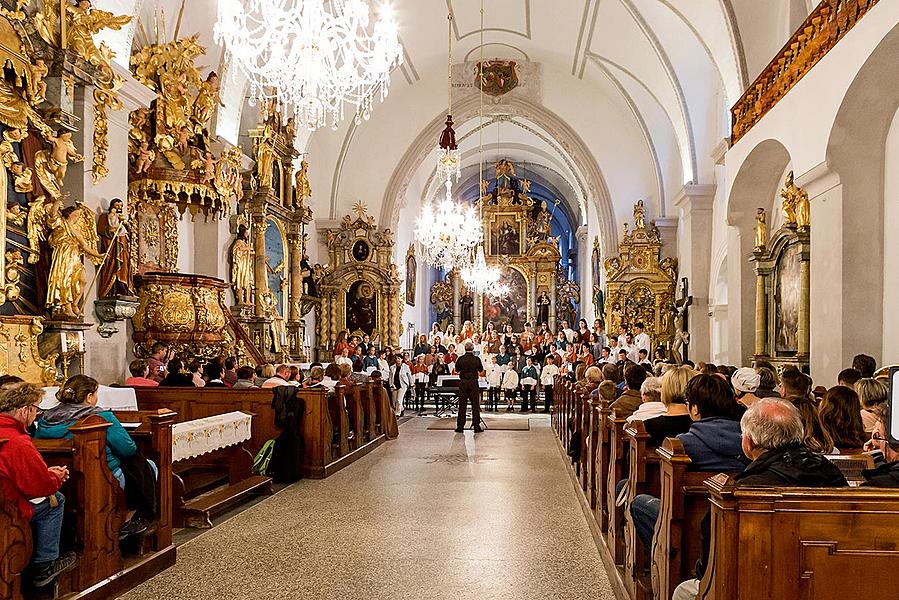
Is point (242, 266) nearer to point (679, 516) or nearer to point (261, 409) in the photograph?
point (261, 409)

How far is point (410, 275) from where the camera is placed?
2505 centimetres

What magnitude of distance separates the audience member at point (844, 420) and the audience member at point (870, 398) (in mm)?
105

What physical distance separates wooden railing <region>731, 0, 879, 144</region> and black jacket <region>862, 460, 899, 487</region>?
5471 millimetres

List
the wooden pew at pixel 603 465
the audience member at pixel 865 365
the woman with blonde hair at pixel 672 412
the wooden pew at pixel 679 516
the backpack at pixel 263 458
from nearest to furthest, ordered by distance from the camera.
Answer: the wooden pew at pixel 679 516, the woman with blonde hair at pixel 672 412, the wooden pew at pixel 603 465, the audience member at pixel 865 365, the backpack at pixel 263 458

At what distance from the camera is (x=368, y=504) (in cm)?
672

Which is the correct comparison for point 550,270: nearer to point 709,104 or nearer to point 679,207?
point 679,207

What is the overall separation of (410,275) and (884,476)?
22354mm

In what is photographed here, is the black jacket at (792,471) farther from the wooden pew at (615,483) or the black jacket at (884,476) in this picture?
the wooden pew at (615,483)

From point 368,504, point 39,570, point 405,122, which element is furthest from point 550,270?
point 39,570

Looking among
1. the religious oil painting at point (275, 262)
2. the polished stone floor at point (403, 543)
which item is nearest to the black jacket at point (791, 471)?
the polished stone floor at point (403, 543)

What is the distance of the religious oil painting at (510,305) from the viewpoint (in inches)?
1228

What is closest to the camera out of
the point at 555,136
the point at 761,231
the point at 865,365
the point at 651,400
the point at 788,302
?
the point at 651,400

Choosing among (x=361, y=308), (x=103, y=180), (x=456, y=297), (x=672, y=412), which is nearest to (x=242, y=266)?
(x=103, y=180)

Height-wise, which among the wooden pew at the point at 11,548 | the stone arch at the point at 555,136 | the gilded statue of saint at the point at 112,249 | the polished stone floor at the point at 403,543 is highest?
the stone arch at the point at 555,136
